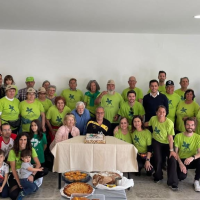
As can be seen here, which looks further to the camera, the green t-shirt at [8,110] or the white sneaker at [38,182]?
the green t-shirt at [8,110]

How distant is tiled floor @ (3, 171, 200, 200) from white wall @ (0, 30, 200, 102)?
255cm

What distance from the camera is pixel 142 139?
3693 mm

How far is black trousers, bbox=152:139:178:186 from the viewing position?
345 cm

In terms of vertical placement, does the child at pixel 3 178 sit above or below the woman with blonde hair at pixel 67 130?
below

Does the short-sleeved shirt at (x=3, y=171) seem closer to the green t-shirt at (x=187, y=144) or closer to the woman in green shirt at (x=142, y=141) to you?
the woman in green shirt at (x=142, y=141)

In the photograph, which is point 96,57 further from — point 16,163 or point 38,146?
point 16,163

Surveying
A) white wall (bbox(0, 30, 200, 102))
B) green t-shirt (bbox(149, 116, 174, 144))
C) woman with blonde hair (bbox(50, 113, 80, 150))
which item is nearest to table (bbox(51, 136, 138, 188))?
woman with blonde hair (bbox(50, 113, 80, 150))

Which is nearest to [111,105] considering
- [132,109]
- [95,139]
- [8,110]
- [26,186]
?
[132,109]

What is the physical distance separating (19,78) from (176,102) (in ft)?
11.5

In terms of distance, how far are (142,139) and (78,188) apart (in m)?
1.70

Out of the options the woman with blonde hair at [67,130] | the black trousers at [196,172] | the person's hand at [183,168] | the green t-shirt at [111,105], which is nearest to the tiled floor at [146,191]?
the black trousers at [196,172]

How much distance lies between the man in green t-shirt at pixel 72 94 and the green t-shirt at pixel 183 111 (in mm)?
2060

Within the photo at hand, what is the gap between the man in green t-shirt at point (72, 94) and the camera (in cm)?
515

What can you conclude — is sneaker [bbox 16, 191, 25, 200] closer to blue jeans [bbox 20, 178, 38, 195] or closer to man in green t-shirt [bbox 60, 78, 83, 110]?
blue jeans [bbox 20, 178, 38, 195]
